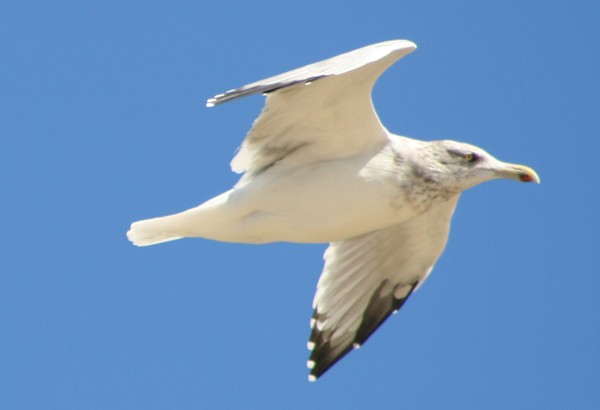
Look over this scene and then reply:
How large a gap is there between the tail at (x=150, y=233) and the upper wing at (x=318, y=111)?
18.8 inches

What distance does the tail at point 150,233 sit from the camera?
9.24m

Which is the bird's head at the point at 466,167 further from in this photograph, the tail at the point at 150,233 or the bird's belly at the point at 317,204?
the tail at the point at 150,233

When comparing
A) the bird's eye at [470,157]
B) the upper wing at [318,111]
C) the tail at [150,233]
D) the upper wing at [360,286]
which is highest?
the upper wing at [318,111]

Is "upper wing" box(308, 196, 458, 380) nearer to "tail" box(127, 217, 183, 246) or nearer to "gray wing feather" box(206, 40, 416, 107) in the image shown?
"tail" box(127, 217, 183, 246)

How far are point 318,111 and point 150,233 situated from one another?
113 cm

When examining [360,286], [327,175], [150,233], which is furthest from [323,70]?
[360,286]

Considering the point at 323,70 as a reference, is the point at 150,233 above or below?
below

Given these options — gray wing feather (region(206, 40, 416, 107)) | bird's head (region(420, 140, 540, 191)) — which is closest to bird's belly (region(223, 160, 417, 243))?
bird's head (region(420, 140, 540, 191))

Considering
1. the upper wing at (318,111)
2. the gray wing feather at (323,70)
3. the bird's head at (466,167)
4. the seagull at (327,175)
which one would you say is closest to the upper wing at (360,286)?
the seagull at (327,175)

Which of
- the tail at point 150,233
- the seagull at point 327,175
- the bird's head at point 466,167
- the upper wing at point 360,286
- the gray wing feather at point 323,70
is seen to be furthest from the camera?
the upper wing at point 360,286

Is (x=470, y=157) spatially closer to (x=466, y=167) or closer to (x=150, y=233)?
(x=466, y=167)

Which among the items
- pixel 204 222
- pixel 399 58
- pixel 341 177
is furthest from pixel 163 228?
pixel 399 58

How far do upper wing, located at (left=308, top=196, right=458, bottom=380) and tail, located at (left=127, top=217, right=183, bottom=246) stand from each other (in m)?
1.04

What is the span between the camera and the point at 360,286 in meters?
9.92
